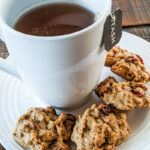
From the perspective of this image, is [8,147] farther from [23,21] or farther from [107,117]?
[23,21]

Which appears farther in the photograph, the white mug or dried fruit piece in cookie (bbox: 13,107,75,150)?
dried fruit piece in cookie (bbox: 13,107,75,150)

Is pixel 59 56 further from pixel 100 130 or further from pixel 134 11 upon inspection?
pixel 134 11

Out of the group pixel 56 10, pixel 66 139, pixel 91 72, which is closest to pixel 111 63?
pixel 91 72

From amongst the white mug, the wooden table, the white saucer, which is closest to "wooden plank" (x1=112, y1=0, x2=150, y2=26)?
the wooden table

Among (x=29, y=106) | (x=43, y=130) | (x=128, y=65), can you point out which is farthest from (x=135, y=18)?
(x=43, y=130)

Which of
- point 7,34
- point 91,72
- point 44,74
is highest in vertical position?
point 7,34

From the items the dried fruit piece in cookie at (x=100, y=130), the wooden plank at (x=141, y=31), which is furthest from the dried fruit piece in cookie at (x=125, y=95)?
the wooden plank at (x=141, y=31)

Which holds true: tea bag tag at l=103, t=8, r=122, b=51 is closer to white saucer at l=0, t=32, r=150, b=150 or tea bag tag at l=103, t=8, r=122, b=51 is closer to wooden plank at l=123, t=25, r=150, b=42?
white saucer at l=0, t=32, r=150, b=150
